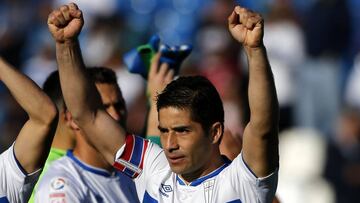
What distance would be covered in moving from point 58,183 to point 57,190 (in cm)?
7

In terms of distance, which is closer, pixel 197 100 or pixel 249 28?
pixel 249 28

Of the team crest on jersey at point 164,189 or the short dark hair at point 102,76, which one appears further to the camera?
the short dark hair at point 102,76

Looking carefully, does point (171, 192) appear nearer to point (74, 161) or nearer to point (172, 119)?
point (172, 119)

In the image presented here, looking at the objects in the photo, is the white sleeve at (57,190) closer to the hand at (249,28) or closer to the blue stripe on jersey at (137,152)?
the blue stripe on jersey at (137,152)

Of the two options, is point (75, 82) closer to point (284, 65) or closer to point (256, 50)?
point (256, 50)

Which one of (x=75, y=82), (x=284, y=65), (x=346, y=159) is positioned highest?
(x=75, y=82)

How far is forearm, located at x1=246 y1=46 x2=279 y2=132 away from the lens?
18.6ft

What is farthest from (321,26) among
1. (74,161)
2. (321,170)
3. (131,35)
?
(74,161)

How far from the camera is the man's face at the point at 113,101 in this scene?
294 inches

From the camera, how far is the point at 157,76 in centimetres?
773

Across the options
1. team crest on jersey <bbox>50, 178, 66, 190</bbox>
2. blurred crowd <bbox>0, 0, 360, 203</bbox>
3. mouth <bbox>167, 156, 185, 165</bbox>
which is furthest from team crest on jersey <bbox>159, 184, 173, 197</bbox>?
blurred crowd <bbox>0, 0, 360, 203</bbox>

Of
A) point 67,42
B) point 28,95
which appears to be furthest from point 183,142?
point 28,95

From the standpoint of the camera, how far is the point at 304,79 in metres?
13.0

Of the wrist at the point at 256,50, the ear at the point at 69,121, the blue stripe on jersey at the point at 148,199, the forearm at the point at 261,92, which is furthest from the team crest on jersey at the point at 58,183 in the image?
the wrist at the point at 256,50
